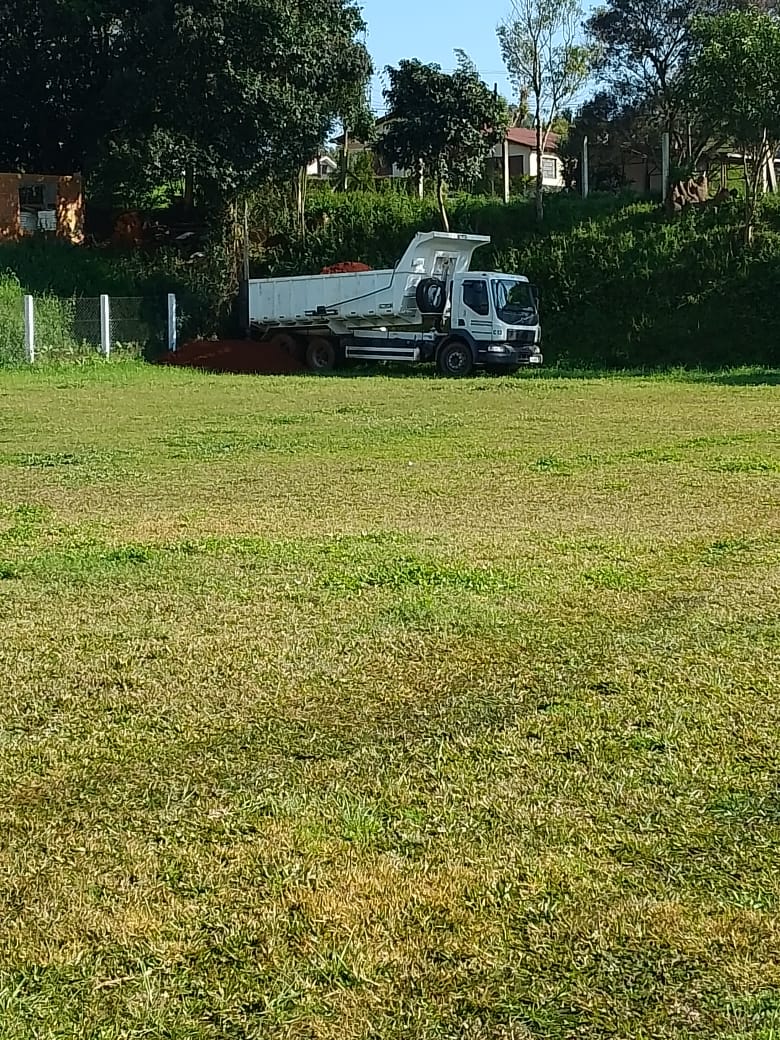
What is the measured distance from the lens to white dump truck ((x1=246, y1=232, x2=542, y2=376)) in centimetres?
2641

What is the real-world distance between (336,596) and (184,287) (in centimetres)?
2655

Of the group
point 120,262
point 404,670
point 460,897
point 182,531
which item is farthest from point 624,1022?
point 120,262

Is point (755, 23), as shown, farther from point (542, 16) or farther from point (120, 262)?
point (120, 262)

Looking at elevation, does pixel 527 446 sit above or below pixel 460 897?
above

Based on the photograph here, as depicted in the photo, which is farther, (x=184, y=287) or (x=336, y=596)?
(x=184, y=287)

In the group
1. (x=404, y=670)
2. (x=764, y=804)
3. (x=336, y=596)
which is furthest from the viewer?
(x=336, y=596)

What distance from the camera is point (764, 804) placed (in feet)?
13.1

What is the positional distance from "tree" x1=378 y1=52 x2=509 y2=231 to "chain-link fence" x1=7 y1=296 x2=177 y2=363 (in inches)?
335

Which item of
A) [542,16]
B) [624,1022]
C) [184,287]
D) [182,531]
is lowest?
[624,1022]

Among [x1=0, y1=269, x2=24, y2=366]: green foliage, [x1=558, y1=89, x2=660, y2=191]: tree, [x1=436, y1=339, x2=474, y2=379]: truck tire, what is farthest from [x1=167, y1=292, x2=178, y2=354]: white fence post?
[x1=558, y1=89, x2=660, y2=191]: tree

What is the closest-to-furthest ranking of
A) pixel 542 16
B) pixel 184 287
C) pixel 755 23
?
1. pixel 755 23
2. pixel 184 287
3. pixel 542 16

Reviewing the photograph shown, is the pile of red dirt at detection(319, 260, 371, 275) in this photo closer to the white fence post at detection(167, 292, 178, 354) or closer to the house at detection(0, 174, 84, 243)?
the white fence post at detection(167, 292, 178, 354)

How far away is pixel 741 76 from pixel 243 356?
13.1m

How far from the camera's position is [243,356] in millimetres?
29344
